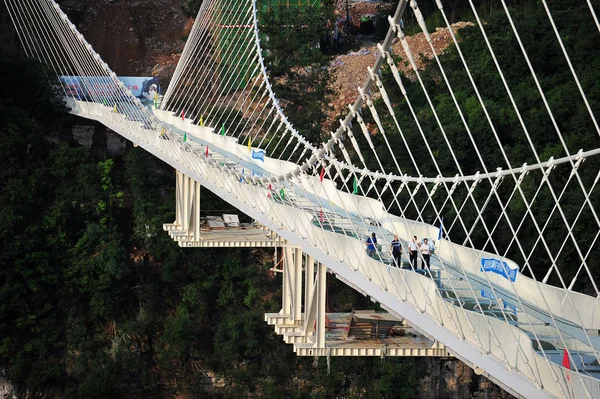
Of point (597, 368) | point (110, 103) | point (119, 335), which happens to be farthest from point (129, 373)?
point (597, 368)

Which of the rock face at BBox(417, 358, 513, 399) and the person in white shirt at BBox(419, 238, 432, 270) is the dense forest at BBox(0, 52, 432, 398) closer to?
the rock face at BBox(417, 358, 513, 399)

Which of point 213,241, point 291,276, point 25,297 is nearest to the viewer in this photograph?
point 291,276

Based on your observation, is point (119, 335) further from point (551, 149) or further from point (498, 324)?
point (498, 324)

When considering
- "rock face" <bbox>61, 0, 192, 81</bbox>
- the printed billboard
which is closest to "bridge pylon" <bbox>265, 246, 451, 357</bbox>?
the printed billboard

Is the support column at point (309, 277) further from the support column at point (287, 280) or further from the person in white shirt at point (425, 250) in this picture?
the person in white shirt at point (425, 250)

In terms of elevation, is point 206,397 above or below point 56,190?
below

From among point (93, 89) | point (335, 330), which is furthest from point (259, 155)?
point (93, 89)

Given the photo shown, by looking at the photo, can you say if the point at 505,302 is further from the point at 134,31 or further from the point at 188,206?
the point at 134,31
